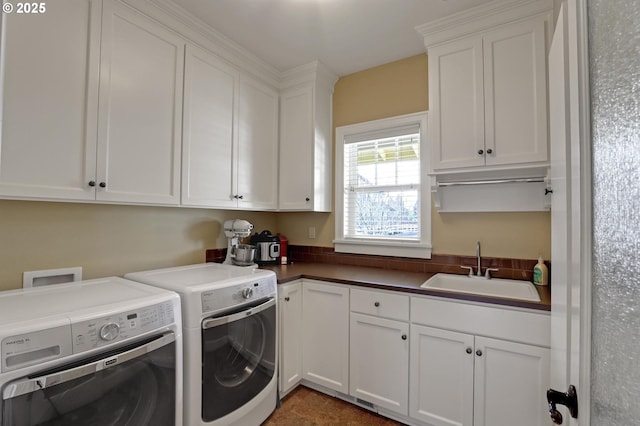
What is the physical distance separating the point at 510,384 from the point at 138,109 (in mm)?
2488

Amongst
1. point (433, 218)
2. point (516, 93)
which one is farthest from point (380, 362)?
point (516, 93)

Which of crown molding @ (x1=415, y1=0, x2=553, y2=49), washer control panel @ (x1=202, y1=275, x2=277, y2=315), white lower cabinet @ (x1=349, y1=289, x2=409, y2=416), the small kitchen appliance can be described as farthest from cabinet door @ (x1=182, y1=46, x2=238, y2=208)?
crown molding @ (x1=415, y1=0, x2=553, y2=49)

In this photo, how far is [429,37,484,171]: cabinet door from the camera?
1.91 metres

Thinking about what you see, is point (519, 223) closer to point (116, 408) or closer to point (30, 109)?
point (116, 408)

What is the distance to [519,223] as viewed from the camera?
200cm

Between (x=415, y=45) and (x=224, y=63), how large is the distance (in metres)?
1.46

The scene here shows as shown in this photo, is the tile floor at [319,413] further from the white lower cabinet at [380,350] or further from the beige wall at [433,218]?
the beige wall at [433,218]

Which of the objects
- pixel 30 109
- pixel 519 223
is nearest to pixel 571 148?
pixel 519 223

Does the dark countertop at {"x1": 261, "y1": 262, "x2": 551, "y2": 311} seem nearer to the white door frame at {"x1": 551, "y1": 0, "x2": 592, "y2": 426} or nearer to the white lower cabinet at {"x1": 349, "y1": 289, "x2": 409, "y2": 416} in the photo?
the white lower cabinet at {"x1": 349, "y1": 289, "x2": 409, "y2": 416}

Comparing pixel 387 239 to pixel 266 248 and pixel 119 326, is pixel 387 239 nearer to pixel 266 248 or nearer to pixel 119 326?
Answer: pixel 266 248

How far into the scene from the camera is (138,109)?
1688mm

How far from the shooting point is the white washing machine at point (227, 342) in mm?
1417

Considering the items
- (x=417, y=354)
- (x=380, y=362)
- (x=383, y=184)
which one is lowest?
(x=380, y=362)

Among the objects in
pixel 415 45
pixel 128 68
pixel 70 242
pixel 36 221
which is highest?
pixel 415 45
